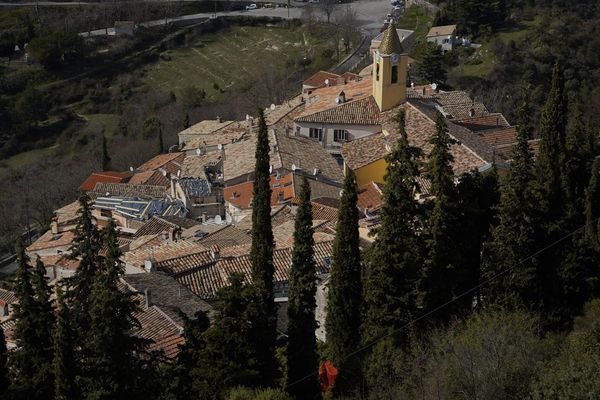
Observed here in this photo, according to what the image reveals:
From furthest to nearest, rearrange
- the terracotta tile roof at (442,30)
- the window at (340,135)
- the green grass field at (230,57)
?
the green grass field at (230,57), the terracotta tile roof at (442,30), the window at (340,135)

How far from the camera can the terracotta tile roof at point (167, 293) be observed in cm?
2294

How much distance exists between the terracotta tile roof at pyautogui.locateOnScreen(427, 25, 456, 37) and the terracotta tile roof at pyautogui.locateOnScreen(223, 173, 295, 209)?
32.9m

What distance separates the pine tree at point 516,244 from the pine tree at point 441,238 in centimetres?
93

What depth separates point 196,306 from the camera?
77.0 feet

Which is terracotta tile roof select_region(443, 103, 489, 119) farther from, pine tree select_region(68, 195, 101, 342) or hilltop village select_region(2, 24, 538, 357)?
pine tree select_region(68, 195, 101, 342)

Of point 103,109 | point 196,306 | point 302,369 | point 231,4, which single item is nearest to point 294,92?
point 103,109

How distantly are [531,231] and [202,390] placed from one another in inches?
360

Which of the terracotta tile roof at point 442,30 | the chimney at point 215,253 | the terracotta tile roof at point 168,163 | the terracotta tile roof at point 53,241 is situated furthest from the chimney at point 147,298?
the terracotta tile roof at point 442,30

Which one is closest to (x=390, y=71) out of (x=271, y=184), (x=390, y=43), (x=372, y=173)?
(x=390, y=43)

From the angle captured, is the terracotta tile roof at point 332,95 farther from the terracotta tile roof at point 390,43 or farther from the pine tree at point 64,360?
the pine tree at point 64,360

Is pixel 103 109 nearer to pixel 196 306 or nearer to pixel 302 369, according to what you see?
pixel 196 306

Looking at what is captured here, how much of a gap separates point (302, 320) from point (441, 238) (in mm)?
3977

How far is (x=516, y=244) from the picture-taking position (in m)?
20.6

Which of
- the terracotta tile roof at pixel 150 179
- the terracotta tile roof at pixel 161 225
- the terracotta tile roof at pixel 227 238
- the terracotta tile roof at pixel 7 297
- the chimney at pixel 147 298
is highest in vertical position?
the chimney at pixel 147 298
